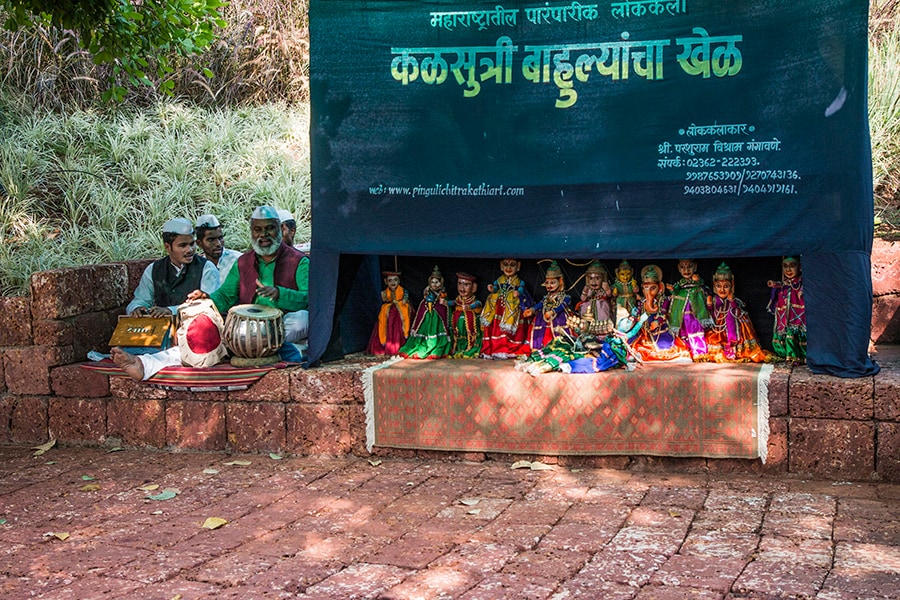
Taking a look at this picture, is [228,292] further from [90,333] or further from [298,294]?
[90,333]

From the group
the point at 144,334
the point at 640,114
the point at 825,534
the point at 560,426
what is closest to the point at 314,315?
the point at 144,334

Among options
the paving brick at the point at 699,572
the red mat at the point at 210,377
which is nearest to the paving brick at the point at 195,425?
the red mat at the point at 210,377

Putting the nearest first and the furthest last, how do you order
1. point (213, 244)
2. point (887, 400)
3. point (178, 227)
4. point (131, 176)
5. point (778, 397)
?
point (887, 400) < point (778, 397) < point (178, 227) < point (213, 244) < point (131, 176)

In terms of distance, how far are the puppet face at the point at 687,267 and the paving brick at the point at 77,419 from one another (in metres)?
4.32

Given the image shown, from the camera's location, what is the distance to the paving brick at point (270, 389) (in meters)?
7.20

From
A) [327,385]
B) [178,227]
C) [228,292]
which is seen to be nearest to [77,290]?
[178,227]

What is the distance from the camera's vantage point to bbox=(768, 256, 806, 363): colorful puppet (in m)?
6.76

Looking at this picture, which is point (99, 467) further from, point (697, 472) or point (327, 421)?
point (697, 472)

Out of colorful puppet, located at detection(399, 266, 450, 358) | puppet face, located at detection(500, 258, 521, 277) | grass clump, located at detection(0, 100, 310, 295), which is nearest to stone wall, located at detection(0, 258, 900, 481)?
colorful puppet, located at detection(399, 266, 450, 358)

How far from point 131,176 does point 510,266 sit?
19.1ft

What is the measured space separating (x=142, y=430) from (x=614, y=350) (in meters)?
3.49

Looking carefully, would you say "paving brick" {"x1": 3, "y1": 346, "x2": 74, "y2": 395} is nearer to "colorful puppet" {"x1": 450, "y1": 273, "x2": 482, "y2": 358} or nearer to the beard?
the beard

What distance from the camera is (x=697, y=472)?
253 inches

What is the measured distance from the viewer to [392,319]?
7.69 m
